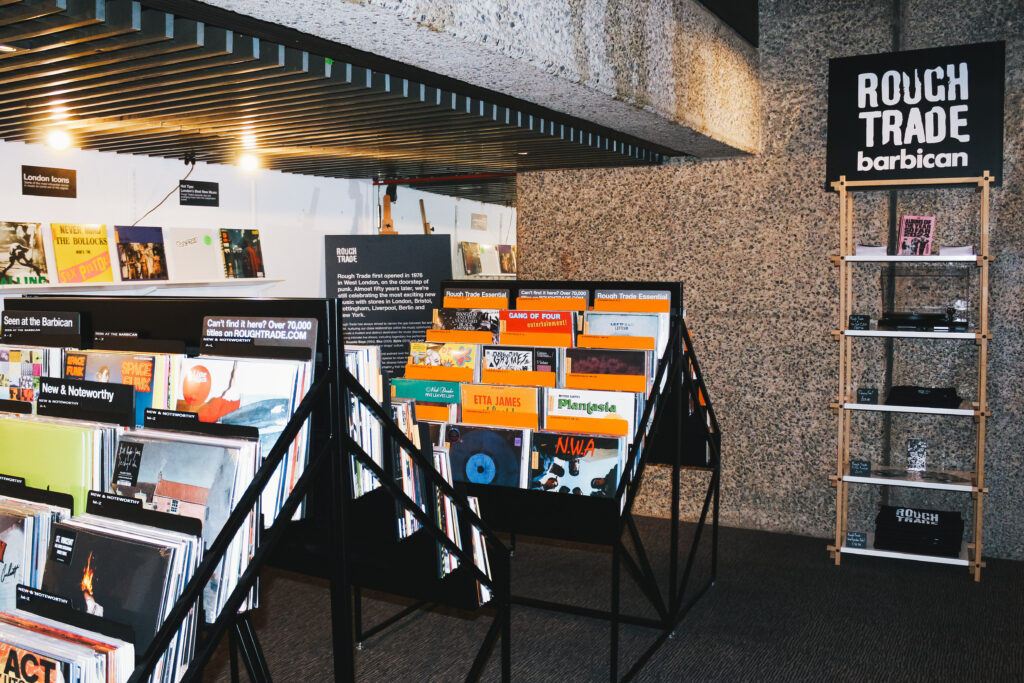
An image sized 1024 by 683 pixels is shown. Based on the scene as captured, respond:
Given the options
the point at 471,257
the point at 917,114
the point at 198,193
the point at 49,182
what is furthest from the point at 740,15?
the point at 471,257

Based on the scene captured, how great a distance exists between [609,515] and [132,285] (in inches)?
142

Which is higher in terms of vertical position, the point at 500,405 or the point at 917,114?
the point at 917,114

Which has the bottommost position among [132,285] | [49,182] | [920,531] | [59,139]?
[920,531]

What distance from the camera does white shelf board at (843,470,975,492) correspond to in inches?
151

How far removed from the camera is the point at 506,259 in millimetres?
8820

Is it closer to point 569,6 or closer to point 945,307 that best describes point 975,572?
point 945,307

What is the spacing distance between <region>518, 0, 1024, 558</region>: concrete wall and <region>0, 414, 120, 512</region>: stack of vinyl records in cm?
355

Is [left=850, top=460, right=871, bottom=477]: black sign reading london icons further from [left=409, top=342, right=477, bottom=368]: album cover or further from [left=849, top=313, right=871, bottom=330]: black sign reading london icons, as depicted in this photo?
[left=409, top=342, right=477, bottom=368]: album cover

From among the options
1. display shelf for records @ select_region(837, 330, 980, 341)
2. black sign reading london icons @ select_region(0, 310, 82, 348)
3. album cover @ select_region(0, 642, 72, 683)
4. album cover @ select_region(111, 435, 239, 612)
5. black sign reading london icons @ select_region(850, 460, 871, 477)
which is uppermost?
black sign reading london icons @ select_region(0, 310, 82, 348)

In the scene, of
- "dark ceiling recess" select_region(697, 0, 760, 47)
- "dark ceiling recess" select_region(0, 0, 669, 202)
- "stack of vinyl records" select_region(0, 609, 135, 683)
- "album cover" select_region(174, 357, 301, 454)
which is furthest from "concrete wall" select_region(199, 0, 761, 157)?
"stack of vinyl records" select_region(0, 609, 135, 683)

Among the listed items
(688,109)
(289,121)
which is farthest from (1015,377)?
(289,121)

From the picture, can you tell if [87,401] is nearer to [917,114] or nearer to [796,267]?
[796,267]

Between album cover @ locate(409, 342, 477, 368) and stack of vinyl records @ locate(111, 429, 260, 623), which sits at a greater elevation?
album cover @ locate(409, 342, 477, 368)

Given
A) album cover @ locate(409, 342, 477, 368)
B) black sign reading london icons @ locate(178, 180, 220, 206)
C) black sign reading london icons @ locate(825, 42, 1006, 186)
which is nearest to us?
album cover @ locate(409, 342, 477, 368)
